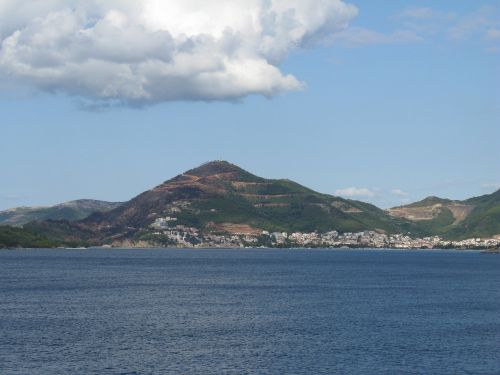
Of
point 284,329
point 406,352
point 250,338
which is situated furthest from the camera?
point 284,329

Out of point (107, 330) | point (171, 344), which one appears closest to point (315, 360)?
point (171, 344)

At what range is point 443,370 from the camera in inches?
3875

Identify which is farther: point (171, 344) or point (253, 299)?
point (253, 299)

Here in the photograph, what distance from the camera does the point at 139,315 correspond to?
486ft

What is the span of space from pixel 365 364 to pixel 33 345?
164ft

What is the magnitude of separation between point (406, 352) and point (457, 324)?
108 ft

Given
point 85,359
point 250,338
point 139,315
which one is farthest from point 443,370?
point 139,315

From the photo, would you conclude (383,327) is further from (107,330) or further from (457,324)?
(107,330)

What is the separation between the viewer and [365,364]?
101875 millimetres

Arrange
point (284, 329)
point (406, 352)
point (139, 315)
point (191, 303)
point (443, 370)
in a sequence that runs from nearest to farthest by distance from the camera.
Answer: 1. point (443, 370)
2. point (406, 352)
3. point (284, 329)
4. point (139, 315)
5. point (191, 303)

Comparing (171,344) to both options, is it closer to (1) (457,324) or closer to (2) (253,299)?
(1) (457,324)

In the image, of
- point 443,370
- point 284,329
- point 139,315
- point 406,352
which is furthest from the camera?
point 139,315

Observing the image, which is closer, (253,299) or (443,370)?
(443,370)

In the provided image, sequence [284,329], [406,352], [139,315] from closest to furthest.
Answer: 1. [406,352]
2. [284,329]
3. [139,315]
